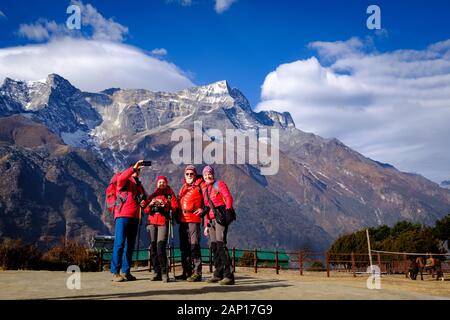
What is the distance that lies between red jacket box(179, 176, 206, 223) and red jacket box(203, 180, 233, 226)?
0.64 feet

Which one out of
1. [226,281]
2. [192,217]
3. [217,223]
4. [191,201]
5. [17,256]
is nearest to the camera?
[226,281]

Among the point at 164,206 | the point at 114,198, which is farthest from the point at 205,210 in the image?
the point at 114,198

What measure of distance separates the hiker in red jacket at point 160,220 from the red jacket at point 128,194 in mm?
330

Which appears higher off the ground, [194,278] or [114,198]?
[114,198]

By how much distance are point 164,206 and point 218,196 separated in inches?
44.2

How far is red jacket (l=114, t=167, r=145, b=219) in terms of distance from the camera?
882cm

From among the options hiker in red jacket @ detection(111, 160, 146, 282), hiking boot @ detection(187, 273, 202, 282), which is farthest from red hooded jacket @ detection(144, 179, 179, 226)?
hiking boot @ detection(187, 273, 202, 282)

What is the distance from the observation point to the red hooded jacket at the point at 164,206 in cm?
924

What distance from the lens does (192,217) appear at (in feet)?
30.1

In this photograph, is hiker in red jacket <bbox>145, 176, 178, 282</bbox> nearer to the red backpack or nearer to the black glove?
the red backpack

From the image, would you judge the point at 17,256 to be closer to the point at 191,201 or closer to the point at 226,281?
the point at 191,201
